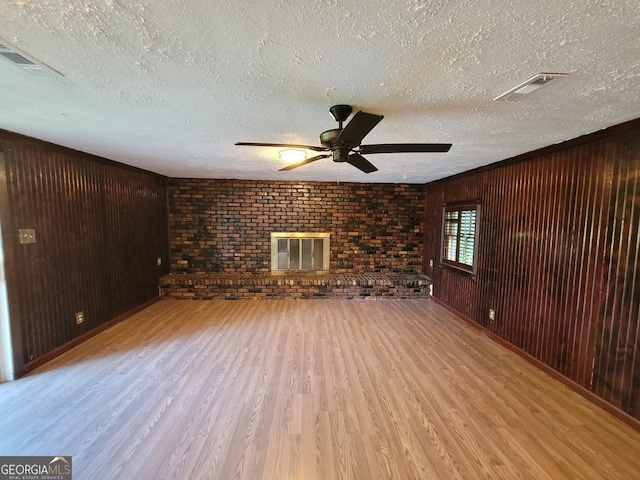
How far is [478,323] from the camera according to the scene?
348 centimetres

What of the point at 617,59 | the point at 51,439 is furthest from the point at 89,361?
the point at 617,59

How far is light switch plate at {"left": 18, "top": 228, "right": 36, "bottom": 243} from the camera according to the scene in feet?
7.65

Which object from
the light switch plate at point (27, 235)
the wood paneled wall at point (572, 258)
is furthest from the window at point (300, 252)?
the light switch plate at point (27, 235)

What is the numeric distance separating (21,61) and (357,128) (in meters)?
1.66

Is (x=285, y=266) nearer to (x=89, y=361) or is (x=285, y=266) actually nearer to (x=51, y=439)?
(x=89, y=361)

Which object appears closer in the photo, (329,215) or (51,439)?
(51,439)

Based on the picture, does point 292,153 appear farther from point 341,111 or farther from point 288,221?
point 288,221

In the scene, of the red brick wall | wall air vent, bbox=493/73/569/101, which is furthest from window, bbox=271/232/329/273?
wall air vent, bbox=493/73/569/101

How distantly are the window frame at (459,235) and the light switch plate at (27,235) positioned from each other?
5.13 meters

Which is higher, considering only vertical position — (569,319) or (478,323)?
(569,319)

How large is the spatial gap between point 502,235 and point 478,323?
1.26 m

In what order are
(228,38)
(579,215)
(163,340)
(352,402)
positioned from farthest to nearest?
(163,340) → (579,215) → (352,402) → (228,38)

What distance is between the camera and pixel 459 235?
13.1 feet

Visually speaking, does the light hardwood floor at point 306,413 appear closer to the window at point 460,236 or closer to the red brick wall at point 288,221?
the window at point 460,236
